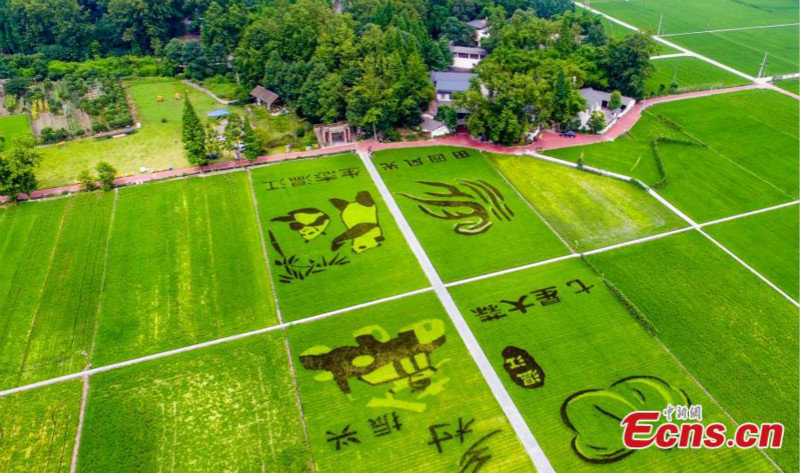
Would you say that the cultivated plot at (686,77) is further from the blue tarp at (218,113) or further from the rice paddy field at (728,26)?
the blue tarp at (218,113)

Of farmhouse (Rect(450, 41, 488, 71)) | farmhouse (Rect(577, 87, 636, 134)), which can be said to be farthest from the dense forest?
farmhouse (Rect(577, 87, 636, 134))

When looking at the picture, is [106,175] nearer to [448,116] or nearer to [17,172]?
[17,172]

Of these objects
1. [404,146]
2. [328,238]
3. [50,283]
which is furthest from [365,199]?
[50,283]

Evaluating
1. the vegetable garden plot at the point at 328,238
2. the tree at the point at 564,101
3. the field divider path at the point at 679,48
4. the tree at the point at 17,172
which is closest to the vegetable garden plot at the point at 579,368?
the vegetable garden plot at the point at 328,238

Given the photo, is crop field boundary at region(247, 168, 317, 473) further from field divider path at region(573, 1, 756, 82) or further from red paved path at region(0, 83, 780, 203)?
field divider path at region(573, 1, 756, 82)

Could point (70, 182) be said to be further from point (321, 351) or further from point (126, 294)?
point (321, 351)

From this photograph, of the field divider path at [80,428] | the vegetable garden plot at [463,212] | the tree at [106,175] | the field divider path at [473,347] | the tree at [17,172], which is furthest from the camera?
the tree at [106,175]
